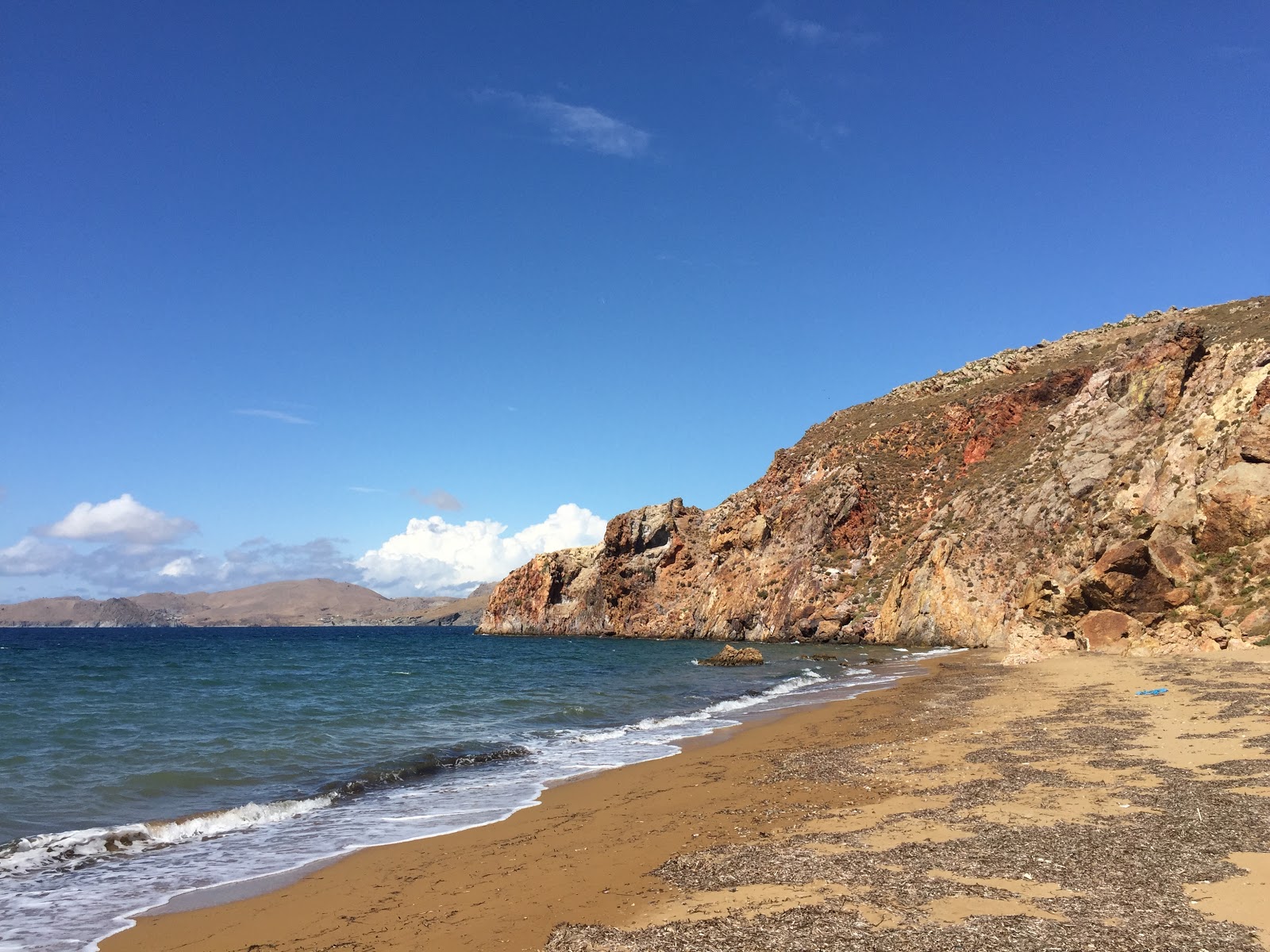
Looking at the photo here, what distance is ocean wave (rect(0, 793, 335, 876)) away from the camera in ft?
36.2

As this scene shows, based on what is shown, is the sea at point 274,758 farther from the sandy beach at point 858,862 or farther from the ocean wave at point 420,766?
the sandy beach at point 858,862

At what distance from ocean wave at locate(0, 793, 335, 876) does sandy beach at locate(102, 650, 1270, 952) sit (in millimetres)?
3875

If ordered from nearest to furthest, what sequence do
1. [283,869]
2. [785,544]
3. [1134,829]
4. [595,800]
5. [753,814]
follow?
[1134,829]
[283,869]
[753,814]
[595,800]
[785,544]

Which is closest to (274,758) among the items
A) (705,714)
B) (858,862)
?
(705,714)

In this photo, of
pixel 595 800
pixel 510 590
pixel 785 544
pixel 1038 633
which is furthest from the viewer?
pixel 510 590

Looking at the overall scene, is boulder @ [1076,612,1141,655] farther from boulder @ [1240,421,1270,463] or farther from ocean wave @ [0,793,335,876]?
ocean wave @ [0,793,335,876]

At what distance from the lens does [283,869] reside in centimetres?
1034

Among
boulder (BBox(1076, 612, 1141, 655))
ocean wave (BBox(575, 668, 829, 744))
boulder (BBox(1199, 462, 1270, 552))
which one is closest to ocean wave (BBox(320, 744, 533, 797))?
ocean wave (BBox(575, 668, 829, 744))

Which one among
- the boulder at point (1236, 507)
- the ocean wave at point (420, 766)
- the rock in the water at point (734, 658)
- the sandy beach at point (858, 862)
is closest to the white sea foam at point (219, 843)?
the ocean wave at point (420, 766)

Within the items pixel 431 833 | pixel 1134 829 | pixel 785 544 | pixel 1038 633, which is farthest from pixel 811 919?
pixel 785 544

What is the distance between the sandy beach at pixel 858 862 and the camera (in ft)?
20.8

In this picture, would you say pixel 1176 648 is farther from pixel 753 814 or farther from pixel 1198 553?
pixel 753 814

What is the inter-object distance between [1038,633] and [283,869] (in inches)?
1257

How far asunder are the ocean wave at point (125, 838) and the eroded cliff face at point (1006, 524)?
28555 millimetres
